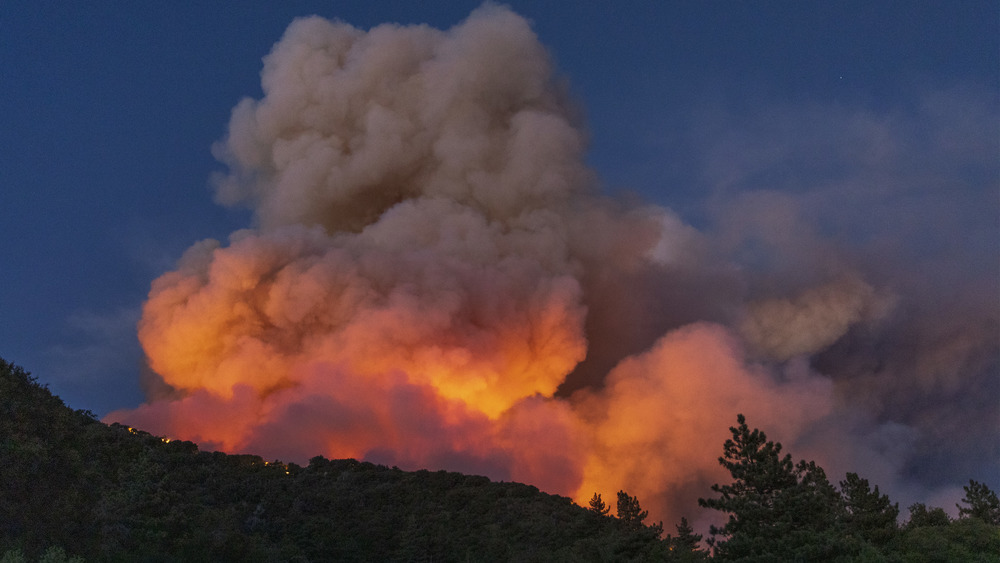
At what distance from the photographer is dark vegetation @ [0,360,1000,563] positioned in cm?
4003

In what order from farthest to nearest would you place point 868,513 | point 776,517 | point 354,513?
point 354,513, point 868,513, point 776,517

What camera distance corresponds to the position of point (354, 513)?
71.5m

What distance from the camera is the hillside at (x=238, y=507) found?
4441 centimetres

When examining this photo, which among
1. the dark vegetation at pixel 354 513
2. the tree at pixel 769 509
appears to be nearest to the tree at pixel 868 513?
the dark vegetation at pixel 354 513

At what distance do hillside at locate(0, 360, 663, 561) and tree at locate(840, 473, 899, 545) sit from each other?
17.2m

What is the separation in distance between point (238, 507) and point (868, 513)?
49852 mm

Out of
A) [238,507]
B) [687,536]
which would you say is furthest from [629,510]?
[238,507]

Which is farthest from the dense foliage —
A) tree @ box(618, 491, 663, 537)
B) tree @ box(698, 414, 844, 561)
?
tree @ box(618, 491, 663, 537)

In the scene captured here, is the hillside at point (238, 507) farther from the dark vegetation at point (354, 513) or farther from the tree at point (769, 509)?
the tree at point (769, 509)

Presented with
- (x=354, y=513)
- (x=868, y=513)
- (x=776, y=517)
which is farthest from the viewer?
(x=354, y=513)

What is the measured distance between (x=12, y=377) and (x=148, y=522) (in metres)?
14.7

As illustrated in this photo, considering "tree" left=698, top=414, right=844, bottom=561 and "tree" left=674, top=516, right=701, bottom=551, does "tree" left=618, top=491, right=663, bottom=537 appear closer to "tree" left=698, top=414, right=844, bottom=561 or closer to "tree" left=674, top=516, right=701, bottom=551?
"tree" left=674, top=516, right=701, bottom=551

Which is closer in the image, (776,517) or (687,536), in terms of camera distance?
(776,517)

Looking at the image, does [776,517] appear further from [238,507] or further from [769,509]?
[238,507]
